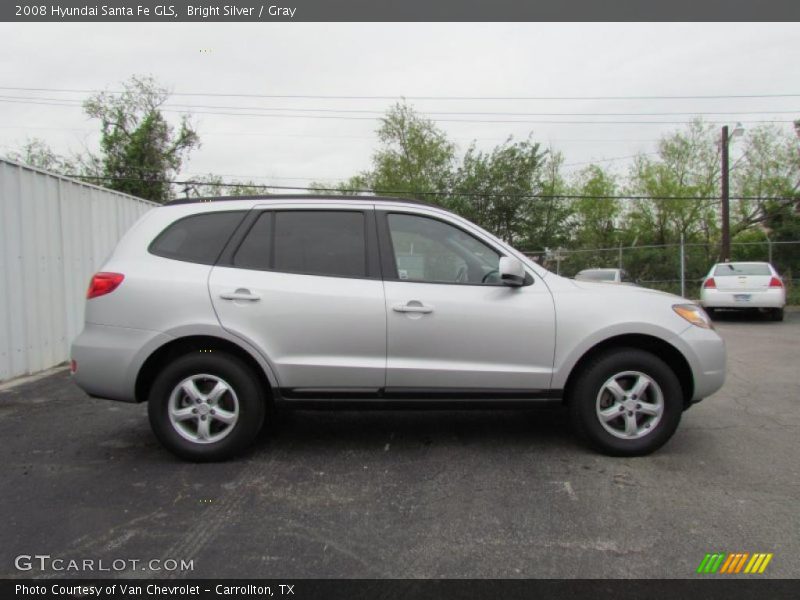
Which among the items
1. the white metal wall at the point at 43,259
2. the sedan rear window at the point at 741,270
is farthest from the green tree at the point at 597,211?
the white metal wall at the point at 43,259

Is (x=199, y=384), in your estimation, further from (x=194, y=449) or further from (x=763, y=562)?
(x=763, y=562)

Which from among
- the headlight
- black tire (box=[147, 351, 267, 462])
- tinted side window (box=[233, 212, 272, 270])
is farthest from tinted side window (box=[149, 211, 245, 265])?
the headlight

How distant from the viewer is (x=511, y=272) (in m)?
3.66

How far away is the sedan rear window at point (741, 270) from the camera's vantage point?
13172 mm

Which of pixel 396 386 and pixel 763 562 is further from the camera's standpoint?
pixel 396 386

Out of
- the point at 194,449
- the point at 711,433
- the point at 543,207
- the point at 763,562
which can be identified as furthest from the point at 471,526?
the point at 543,207

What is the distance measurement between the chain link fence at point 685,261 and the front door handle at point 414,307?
54.7 feet

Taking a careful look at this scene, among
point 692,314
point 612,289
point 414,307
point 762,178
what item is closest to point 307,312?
point 414,307

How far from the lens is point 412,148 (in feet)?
143

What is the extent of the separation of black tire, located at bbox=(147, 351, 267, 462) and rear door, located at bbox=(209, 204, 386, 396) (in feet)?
0.68

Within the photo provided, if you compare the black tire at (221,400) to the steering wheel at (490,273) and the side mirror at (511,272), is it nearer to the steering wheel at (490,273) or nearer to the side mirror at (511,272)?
the steering wheel at (490,273)

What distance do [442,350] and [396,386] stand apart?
1.33 feet
